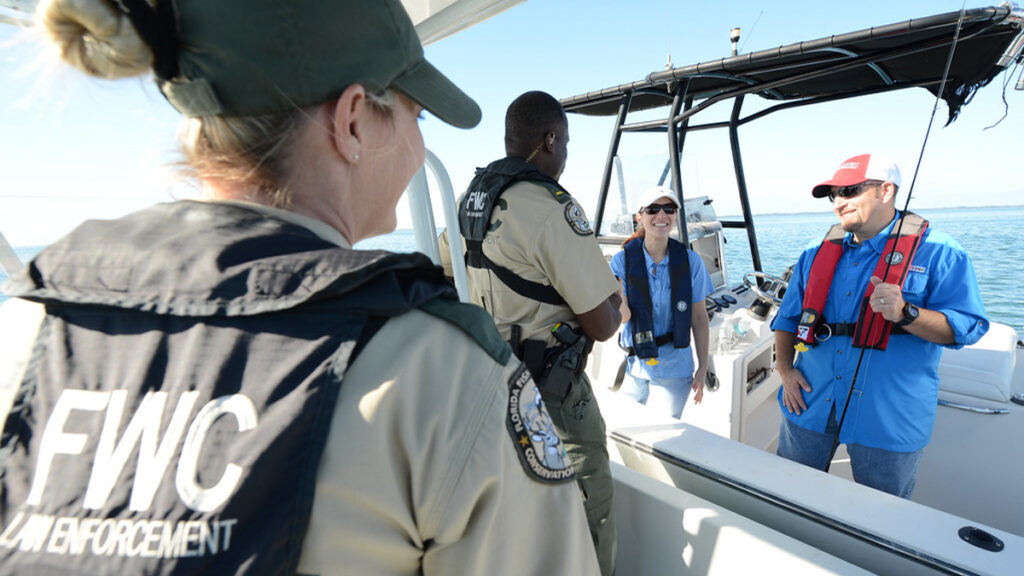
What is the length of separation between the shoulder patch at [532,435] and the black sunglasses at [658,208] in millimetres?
2572

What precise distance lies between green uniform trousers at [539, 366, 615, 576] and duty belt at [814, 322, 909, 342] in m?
1.11

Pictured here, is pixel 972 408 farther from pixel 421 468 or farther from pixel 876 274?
pixel 421 468

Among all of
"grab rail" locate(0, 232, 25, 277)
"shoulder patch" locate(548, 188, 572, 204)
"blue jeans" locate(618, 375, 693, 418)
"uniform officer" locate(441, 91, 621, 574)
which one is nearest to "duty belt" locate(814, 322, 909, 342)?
"blue jeans" locate(618, 375, 693, 418)

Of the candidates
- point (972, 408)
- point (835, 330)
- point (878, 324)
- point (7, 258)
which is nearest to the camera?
point (7, 258)

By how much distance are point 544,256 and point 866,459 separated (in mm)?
1591

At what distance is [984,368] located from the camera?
8.74 feet

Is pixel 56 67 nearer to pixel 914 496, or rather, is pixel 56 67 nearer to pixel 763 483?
pixel 763 483

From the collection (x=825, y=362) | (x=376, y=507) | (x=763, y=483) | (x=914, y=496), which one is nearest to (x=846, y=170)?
(x=825, y=362)

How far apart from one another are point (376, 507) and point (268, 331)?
0.18 metres

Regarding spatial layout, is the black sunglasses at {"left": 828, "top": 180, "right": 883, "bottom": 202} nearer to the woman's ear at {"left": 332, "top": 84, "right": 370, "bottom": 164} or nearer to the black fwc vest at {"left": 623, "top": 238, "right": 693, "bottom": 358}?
the black fwc vest at {"left": 623, "top": 238, "right": 693, "bottom": 358}

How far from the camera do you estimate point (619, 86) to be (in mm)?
3861

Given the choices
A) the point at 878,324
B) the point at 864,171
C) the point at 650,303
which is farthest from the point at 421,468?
the point at 650,303

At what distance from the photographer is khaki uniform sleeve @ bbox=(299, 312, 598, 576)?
1.42 feet

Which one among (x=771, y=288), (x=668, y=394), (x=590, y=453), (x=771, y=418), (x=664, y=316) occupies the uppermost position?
(x=771, y=288)
